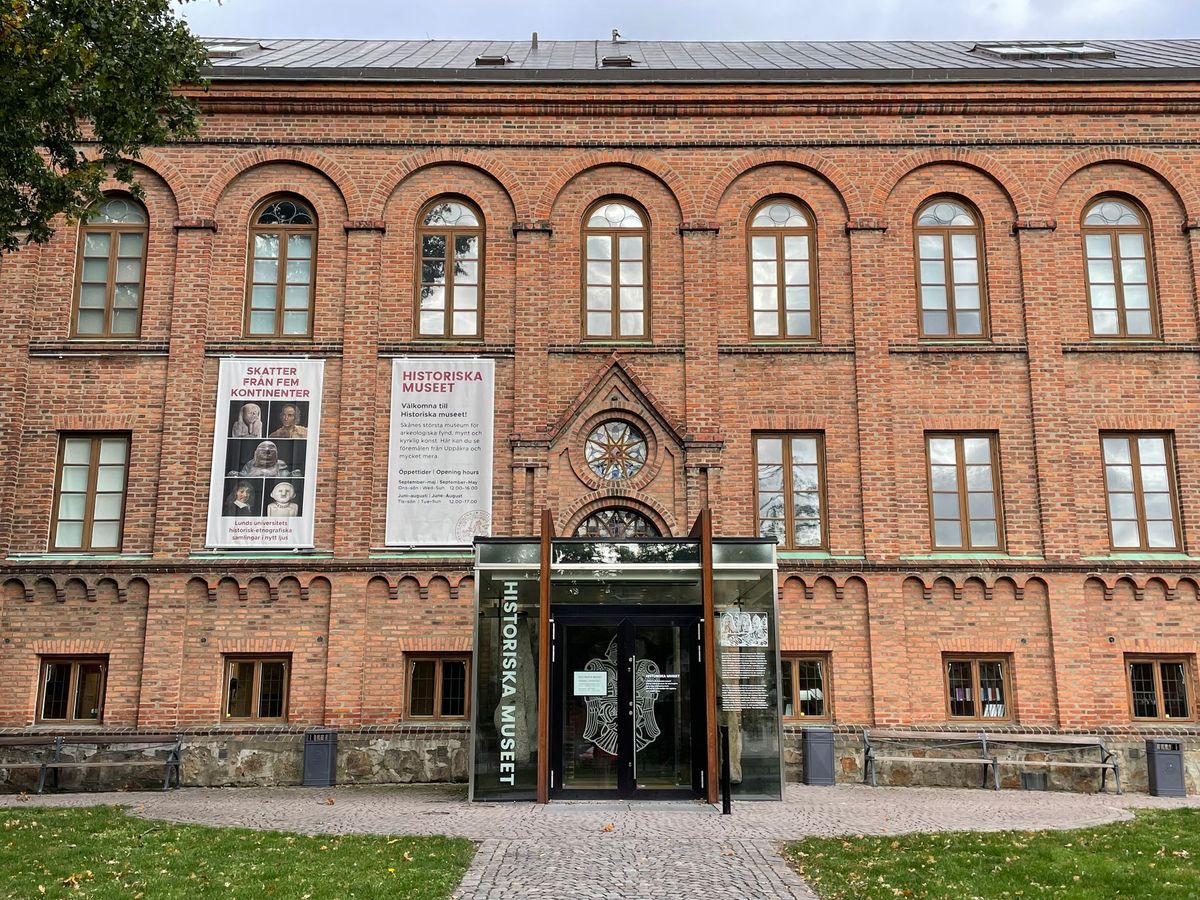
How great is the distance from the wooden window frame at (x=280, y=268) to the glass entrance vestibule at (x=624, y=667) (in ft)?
19.6

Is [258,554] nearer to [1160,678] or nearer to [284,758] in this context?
[284,758]

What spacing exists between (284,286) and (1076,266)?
514 inches

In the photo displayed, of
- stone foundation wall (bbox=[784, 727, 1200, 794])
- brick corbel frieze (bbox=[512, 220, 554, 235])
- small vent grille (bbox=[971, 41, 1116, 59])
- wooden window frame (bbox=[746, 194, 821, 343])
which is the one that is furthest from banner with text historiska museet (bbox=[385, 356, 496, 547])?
Answer: small vent grille (bbox=[971, 41, 1116, 59])

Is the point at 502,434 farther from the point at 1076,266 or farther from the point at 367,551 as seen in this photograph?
the point at 1076,266

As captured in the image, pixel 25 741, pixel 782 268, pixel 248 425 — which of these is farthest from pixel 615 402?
pixel 25 741

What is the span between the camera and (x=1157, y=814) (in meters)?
12.5

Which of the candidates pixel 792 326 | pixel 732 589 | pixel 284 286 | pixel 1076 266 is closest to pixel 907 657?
pixel 732 589

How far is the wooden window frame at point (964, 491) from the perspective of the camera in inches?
650

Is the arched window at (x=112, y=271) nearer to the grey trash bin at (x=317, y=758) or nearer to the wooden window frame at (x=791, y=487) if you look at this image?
the grey trash bin at (x=317, y=758)

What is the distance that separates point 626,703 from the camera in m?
13.6

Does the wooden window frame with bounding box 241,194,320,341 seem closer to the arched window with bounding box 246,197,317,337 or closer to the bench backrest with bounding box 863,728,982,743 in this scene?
the arched window with bounding box 246,197,317,337

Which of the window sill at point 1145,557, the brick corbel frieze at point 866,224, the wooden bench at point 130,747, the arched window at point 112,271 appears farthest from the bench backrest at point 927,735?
the arched window at point 112,271

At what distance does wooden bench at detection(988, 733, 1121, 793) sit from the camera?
14856mm

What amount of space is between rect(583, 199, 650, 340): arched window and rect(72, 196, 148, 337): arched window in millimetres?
7347
